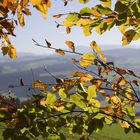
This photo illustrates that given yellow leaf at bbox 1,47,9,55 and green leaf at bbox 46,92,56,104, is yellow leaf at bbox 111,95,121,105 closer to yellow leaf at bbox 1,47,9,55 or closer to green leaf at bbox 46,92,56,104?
green leaf at bbox 46,92,56,104

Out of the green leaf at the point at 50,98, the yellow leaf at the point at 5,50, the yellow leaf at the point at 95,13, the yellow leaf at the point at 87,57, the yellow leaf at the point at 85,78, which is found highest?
the yellow leaf at the point at 95,13

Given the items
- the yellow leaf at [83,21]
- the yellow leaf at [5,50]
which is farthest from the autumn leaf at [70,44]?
the yellow leaf at [5,50]

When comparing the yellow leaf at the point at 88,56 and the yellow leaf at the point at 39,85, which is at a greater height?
the yellow leaf at the point at 88,56

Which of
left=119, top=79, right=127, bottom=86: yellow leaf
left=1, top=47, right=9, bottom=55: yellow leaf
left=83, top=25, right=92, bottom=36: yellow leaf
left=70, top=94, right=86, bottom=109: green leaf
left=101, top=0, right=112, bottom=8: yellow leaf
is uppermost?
left=101, top=0, right=112, bottom=8: yellow leaf

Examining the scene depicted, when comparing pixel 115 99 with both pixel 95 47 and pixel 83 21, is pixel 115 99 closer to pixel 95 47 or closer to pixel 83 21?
pixel 95 47

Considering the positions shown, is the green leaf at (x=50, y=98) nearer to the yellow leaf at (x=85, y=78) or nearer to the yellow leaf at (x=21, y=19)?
the yellow leaf at (x=85, y=78)

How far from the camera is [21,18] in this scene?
3.35 meters

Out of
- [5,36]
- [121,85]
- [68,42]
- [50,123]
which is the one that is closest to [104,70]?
[121,85]

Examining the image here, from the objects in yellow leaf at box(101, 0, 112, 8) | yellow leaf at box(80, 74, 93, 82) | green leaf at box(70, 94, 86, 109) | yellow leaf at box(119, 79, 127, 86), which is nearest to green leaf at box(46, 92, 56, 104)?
green leaf at box(70, 94, 86, 109)

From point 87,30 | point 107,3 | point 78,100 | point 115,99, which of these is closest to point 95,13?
point 107,3

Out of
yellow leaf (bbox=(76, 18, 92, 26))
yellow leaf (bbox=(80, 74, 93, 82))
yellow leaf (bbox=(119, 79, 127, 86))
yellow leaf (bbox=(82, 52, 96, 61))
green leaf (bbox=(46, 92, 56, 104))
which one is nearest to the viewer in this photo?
yellow leaf (bbox=(76, 18, 92, 26))

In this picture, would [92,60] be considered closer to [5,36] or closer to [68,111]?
[68,111]

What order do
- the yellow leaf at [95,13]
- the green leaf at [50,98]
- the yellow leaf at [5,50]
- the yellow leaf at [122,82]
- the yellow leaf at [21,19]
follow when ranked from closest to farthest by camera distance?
1. the yellow leaf at [95,13]
2. the green leaf at [50,98]
3. the yellow leaf at [21,19]
4. the yellow leaf at [5,50]
5. the yellow leaf at [122,82]

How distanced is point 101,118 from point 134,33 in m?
0.76
